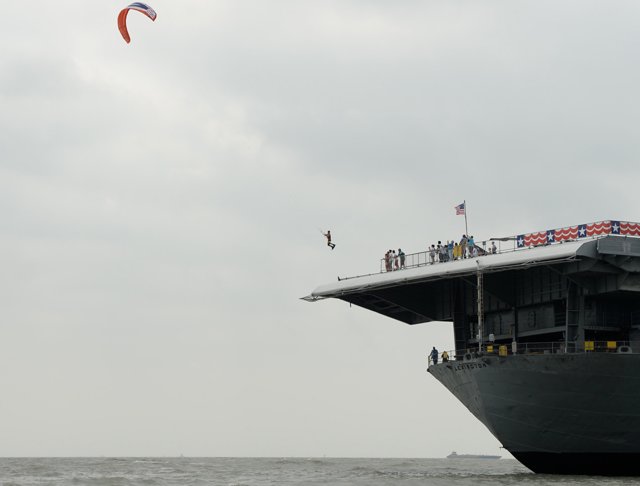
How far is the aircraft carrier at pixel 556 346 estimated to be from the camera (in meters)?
50.0

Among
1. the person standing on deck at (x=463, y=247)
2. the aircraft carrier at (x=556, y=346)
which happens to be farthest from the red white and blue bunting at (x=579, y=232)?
the person standing on deck at (x=463, y=247)

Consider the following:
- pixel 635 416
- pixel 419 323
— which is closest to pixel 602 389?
pixel 635 416

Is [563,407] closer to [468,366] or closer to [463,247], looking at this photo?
[468,366]

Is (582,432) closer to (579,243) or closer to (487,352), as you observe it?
(487,352)

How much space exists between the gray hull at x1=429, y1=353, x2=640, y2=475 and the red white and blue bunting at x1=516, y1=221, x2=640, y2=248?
588 cm

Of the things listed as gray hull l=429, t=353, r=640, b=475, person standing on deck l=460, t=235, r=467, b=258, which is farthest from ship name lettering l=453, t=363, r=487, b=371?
person standing on deck l=460, t=235, r=467, b=258

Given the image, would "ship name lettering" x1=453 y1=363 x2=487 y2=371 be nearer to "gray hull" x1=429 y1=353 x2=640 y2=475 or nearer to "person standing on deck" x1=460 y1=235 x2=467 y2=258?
"gray hull" x1=429 y1=353 x2=640 y2=475

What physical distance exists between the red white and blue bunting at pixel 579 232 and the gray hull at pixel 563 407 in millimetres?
5880

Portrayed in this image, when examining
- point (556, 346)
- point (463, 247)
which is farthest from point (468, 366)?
point (463, 247)

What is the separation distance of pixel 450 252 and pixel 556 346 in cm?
749

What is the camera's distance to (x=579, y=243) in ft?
161

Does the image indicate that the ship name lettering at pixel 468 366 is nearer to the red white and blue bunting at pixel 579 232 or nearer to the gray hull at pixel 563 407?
the gray hull at pixel 563 407

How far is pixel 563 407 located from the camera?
5144 cm

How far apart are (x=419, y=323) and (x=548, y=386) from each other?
48.9 feet
